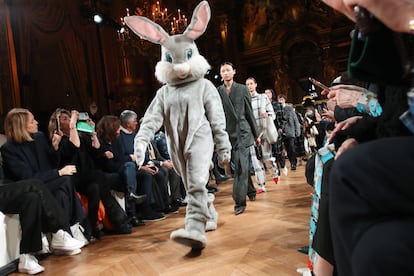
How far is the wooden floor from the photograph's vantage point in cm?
248

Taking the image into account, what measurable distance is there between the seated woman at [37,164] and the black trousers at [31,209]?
15 cm

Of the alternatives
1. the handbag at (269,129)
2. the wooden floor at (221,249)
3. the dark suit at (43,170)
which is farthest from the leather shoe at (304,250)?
the handbag at (269,129)

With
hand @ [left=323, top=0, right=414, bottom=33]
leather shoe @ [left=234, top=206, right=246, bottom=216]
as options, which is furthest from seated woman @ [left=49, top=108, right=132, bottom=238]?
hand @ [left=323, top=0, right=414, bottom=33]

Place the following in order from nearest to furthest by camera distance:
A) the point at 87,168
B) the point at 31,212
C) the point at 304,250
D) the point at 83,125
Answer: the point at 304,250 → the point at 31,212 → the point at 87,168 → the point at 83,125

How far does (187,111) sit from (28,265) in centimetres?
158

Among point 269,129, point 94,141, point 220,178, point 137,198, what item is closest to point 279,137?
point 220,178

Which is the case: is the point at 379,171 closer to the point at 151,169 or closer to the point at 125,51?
the point at 151,169

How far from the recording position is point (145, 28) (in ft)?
10.3

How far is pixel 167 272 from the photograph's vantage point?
2553mm

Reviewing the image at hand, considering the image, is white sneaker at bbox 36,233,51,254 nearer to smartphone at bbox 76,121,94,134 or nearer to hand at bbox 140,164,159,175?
smartphone at bbox 76,121,94,134

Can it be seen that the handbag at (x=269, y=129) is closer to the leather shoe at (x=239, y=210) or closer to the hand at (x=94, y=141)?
the leather shoe at (x=239, y=210)

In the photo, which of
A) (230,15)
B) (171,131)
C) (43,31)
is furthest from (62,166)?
(230,15)

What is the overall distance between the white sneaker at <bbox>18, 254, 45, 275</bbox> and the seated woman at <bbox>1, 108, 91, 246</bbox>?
1.31ft

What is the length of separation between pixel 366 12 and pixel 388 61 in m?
0.11
